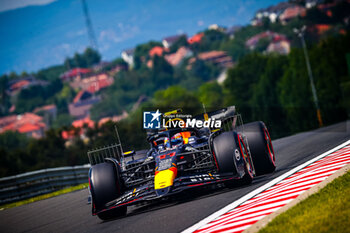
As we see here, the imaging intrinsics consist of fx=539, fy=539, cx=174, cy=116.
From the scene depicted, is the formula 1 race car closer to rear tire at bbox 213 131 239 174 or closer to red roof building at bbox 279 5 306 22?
rear tire at bbox 213 131 239 174

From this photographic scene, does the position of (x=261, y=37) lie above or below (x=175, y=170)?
above

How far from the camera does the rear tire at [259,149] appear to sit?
1170cm

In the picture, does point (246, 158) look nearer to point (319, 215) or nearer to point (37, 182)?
point (319, 215)

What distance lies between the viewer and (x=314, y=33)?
333 feet

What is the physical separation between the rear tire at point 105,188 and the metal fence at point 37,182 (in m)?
11.7

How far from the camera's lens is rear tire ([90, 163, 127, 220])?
10.1m

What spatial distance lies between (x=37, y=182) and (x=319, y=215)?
1776cm

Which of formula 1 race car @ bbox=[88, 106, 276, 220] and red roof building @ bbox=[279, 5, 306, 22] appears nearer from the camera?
formula 1 race car @ bbox=[88, 106, 276, 220]

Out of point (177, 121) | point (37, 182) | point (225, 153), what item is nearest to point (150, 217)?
point (225, 153)

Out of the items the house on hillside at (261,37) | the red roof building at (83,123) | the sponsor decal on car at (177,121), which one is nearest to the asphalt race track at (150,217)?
the sponsor decal on car at (177,121)

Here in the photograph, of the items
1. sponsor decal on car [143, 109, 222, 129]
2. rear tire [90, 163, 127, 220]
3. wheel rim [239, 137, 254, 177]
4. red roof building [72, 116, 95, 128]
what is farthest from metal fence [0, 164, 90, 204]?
red roof building [72, 116, 95, 128]

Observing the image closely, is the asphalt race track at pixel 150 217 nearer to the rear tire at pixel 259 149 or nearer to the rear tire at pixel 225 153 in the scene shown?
the rear tire at pixel 259 149

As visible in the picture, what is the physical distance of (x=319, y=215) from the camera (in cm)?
621

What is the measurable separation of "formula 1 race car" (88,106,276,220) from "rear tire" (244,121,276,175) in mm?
22
